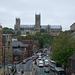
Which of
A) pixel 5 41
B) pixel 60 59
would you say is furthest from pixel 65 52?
pixel 5 41

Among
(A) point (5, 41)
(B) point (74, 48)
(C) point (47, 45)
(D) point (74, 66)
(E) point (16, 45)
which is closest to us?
(D) point (74, 66)

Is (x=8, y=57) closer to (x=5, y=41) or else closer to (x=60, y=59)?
(x=5, y=41)

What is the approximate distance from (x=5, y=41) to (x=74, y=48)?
19444 mm

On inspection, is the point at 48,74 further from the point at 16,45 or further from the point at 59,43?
the point at 16,45

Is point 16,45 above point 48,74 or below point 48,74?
above

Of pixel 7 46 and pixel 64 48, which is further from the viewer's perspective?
pixel 7 46

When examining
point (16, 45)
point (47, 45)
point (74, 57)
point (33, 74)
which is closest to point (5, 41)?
point (33, 74)

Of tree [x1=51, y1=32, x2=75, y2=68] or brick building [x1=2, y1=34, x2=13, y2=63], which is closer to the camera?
tree [x1=51, y1=32, x2=75, y2=68]

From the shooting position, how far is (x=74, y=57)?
126 ft

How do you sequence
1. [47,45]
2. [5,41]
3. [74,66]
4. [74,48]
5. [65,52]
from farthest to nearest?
[47,45] → [5,41] → [74,48] → [65,52] → [74,66]

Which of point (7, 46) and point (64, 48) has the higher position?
point (7, 46)

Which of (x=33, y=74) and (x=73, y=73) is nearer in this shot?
(x=73, y=73)

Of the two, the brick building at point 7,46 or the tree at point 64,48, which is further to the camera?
the brick building at point 7,46

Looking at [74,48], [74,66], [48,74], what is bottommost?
[48,74]
